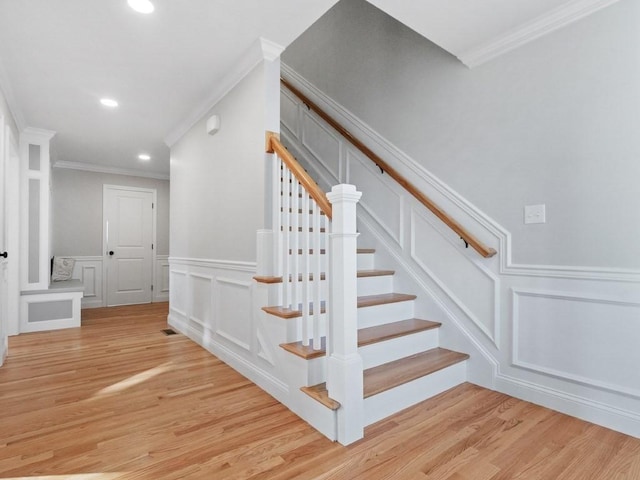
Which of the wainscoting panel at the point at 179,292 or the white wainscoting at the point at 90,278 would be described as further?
the white wainscoting at the point at 90,278

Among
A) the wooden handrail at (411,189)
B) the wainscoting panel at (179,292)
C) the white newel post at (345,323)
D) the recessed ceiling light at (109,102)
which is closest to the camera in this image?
the white newel post at (345,323)

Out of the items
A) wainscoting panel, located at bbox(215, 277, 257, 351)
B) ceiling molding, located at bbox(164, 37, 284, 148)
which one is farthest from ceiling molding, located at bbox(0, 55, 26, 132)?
wainscoting panel, located at bbox(215, 277, 257, 351)

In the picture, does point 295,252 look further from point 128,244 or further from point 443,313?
point 128,244

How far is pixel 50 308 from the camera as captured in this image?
13.4ft

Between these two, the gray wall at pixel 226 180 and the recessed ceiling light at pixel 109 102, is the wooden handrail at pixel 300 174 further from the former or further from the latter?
the recessed ceiling light at pixel 109 102

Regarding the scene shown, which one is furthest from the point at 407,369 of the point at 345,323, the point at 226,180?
the point at 226,180

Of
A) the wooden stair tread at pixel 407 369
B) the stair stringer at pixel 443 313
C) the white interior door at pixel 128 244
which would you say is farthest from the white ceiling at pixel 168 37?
the white interior door at pixel 128 244

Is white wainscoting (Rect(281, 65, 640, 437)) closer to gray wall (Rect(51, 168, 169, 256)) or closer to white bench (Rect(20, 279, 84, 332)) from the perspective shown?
white bench (Rect(20, 279, 84, 332))

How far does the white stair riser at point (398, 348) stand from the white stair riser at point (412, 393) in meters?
0.24

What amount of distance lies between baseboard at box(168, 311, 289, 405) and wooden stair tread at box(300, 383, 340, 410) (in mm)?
265

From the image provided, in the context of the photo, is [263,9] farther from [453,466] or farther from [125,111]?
[453,466]

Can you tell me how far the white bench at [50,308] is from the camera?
395cm

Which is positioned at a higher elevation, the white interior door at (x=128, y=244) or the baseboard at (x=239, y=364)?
the white interior door at (x=128, y=244)

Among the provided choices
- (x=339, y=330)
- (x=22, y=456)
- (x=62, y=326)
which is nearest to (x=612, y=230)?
(x=339, y=330)
